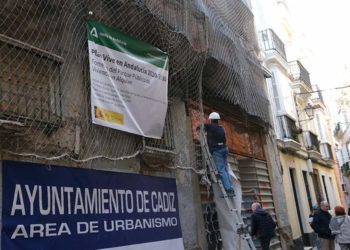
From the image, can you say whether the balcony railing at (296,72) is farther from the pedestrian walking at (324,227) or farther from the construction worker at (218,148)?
the construction worker at (218,148)

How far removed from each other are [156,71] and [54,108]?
83.5 inches

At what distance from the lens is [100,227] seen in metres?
5.06

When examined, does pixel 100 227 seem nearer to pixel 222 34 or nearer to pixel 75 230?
pixel 75 230

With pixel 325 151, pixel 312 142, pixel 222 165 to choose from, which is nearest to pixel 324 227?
pixel 222 165

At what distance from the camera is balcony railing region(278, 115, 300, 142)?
15.5 m

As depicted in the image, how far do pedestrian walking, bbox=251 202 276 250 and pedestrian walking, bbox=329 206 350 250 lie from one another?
5.07ft

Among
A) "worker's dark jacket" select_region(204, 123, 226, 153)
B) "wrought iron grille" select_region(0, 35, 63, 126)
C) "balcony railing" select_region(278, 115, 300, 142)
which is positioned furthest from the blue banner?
"balcony railing" select_region(278, 115, 300, 142)

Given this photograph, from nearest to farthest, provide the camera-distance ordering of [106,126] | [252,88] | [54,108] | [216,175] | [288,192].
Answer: [54,108]
[106,126]
[216,175]
[252,88]
[288,192]

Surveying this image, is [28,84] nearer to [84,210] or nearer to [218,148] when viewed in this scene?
[84,210]

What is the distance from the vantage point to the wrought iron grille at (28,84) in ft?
14.4

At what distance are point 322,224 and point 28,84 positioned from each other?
7.87 m

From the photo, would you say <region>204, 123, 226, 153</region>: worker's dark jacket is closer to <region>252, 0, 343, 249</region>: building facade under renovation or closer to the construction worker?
the construction worker

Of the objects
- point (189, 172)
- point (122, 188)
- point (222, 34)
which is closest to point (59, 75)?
point (122, 188)

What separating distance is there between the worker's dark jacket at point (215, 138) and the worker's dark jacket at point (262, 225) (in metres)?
2.07
